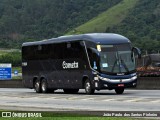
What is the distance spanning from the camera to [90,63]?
29719 millimetres

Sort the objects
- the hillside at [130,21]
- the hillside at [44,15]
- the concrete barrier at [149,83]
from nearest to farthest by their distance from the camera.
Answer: the concrete barrier at [149,83], the hillside at [130,21], the hillside at [44,15]

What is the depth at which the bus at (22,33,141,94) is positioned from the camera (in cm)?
2925

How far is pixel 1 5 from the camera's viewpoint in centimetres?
17300

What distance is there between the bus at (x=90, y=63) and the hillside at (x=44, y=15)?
113950mm

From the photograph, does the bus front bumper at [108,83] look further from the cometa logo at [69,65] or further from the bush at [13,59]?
the bush at [13,59]

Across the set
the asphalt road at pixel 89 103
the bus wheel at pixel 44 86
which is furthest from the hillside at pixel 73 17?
the asphalt road at pixel 89 103

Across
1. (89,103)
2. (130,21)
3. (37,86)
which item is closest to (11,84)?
(37,86)

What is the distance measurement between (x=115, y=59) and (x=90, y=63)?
1.43 meters

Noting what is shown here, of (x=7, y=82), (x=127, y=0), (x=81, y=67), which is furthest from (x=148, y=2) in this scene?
(x=81, y=67)

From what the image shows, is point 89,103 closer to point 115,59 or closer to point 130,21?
point 115,59

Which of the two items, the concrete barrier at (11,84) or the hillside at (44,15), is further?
the hillside at (44,15)

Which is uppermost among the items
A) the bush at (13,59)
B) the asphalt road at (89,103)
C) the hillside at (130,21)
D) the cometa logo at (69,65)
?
the hillside at (130,21)

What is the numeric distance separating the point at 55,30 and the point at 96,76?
132 metres

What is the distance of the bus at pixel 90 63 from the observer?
29.2 meters
